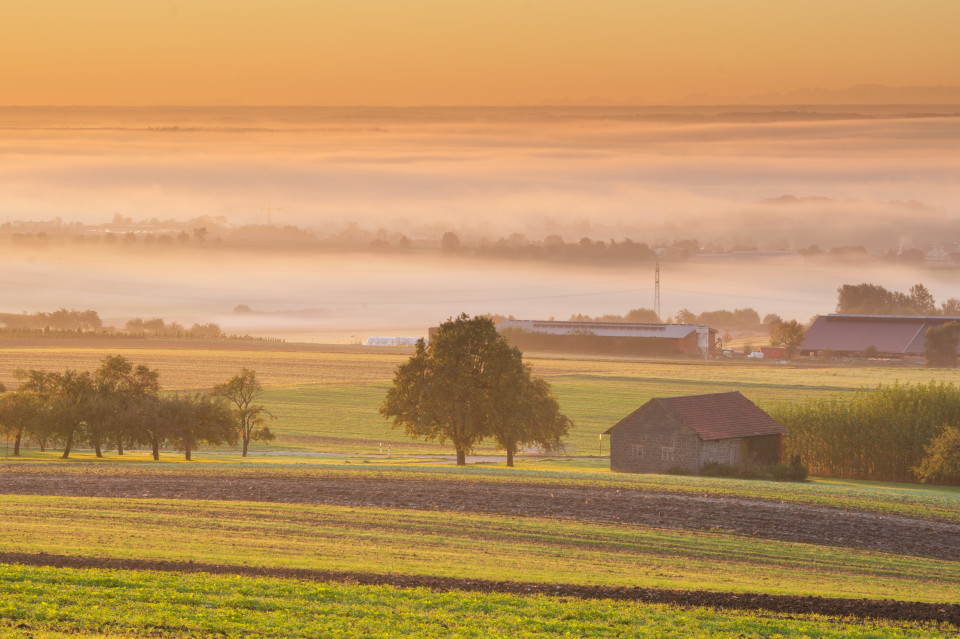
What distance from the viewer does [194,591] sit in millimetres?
21719

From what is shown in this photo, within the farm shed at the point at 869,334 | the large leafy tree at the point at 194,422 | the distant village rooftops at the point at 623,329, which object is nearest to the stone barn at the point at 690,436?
the large leafy tree at the point at 194,422

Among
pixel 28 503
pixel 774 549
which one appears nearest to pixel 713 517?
pixel 774 549

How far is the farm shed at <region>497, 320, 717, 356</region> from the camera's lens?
589ft

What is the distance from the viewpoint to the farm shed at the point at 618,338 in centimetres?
17962

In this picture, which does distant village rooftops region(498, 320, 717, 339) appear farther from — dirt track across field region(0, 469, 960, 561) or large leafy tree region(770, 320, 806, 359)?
dirt track across field region(0, 469, 960, 561)

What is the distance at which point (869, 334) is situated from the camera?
17662cm

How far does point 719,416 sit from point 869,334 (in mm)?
123360

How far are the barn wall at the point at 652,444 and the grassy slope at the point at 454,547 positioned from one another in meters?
28.4

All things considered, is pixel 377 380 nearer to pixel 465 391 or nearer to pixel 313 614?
pixel 465 391

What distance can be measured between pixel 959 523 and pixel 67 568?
32.4m

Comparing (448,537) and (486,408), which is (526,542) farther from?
(486,408)

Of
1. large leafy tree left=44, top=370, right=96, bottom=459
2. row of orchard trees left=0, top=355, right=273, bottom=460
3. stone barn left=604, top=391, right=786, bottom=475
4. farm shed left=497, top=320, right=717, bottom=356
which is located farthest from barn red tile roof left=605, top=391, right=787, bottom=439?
farm shed left=497, top=320, right=717, bottom=356

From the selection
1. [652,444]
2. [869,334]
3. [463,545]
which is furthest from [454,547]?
[869,334]

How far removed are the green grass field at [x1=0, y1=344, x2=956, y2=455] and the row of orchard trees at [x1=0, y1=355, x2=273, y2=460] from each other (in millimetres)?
11757
